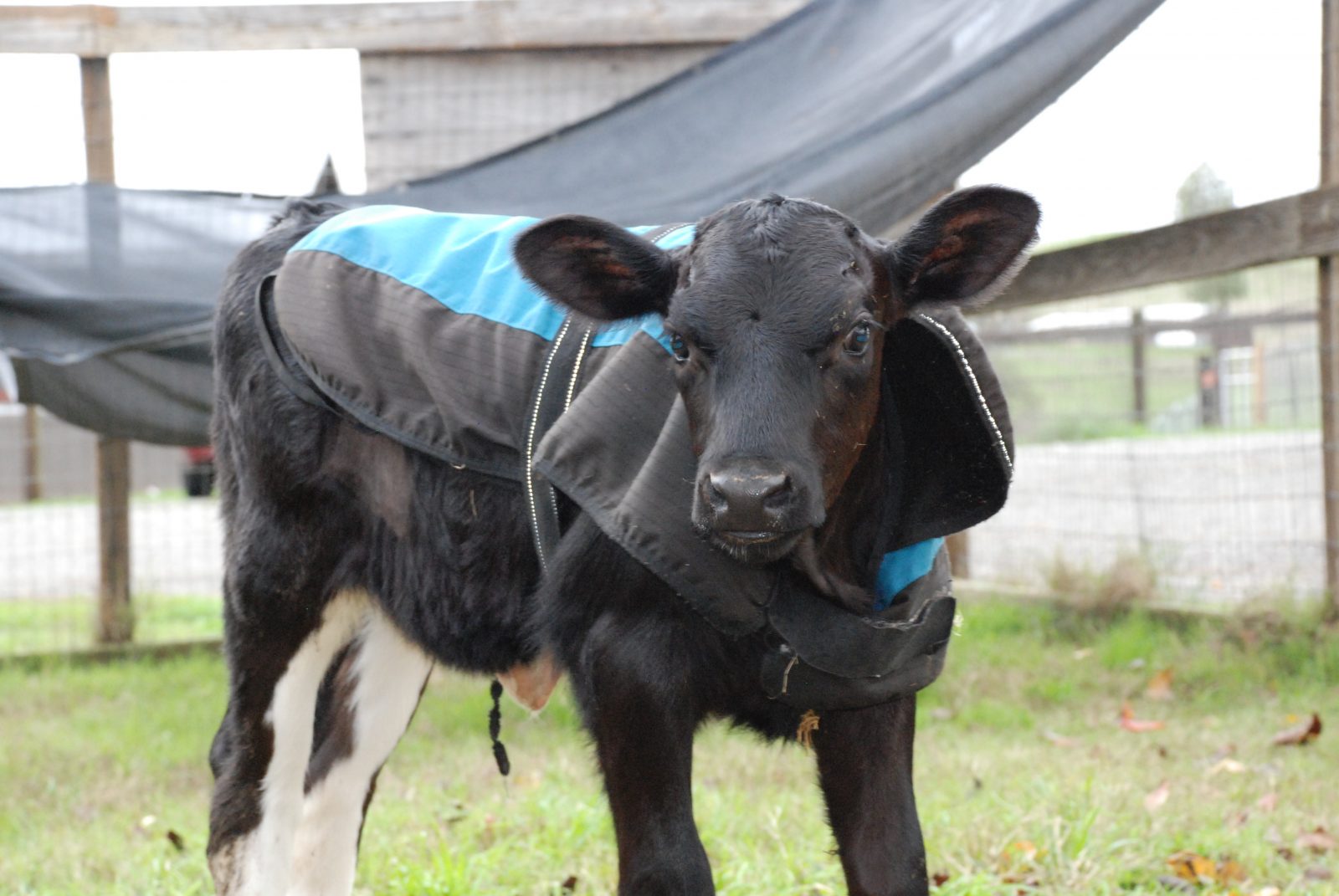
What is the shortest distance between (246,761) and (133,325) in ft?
7.51

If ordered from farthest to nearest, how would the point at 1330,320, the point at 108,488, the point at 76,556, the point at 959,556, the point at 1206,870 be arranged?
the point at 76,556 < the point at 959,556 < the point at 108,488 < the point at 1330,320 < the point at 1206,870

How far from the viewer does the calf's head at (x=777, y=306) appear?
2.41 m

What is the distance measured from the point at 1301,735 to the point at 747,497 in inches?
128

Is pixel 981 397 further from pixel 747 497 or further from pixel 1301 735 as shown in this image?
pixel 1301 735

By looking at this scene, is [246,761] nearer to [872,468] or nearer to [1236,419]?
[872,468]

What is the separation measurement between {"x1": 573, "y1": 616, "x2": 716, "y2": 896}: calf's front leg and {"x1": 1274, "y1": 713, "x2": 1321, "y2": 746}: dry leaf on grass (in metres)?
2.85

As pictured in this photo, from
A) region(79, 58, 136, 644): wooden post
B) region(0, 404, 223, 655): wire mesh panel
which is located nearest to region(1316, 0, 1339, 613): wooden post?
region(0, 404, 223, 655): wire mesh panel

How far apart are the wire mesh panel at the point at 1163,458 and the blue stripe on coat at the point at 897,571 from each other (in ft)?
11.4

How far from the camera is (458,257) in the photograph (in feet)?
11.1

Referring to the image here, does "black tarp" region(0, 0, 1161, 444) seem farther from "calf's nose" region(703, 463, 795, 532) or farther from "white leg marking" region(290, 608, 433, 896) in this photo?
"calf's nose" region(703, 463, 795, 532)

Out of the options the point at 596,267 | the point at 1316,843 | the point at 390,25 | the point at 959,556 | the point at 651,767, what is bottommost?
the point at 959,556

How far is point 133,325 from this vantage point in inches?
211

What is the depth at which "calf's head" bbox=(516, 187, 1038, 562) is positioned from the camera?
7.89ft

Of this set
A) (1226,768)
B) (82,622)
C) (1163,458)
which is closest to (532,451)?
(1226,768)
